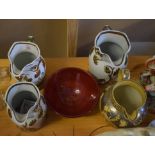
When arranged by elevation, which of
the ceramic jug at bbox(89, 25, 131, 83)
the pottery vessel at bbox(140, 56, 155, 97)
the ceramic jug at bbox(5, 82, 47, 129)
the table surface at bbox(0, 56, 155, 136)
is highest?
the ceramic jug at bbox(89, 25, 131, 83)

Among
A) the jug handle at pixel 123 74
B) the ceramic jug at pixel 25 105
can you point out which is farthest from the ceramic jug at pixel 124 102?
the ceramic jug at pixel 25 105

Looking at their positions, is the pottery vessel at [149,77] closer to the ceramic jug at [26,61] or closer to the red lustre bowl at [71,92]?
the red lustre bowl at [71,92]

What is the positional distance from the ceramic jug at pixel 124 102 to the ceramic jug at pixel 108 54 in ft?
0.11

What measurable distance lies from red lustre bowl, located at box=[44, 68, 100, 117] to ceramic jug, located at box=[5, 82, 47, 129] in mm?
51

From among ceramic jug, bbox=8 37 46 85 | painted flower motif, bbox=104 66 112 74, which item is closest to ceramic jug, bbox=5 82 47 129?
ceramic jug, bbox=8 37 46 85

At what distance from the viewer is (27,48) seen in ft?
1.77

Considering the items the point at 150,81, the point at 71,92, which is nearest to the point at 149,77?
the point at 150,81

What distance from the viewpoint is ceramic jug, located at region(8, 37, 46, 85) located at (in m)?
0.51

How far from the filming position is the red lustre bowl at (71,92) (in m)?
0.56

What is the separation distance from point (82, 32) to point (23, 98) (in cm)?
31

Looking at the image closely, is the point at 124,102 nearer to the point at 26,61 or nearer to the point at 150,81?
the point at 150,81

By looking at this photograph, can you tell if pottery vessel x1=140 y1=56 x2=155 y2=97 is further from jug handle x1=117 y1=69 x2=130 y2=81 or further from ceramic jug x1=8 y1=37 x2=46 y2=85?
ceramic jug x1=8 y1=37 x2=46 y2=85
